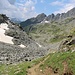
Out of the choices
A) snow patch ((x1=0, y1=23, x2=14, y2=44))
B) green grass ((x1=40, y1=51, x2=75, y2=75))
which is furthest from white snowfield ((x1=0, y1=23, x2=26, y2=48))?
green grass ((x1=40, y1=51, x2=75, y2=75))

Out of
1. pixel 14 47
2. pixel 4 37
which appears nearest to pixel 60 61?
pixel 14 47

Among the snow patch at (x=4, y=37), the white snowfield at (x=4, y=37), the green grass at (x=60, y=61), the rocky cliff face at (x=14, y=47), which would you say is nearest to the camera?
the green grass at (x=60, y=61)

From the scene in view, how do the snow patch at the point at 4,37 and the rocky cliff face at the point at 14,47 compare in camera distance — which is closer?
the rocky cliff face at the point at 14,47

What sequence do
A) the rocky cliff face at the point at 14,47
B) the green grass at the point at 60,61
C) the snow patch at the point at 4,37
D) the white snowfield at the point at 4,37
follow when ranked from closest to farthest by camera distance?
the green grass at the point at 60,61 < the rocky cliff face at the point at 14,47 < the white snowfield at the point at 4,37 < the snow patch at the point at 4,37

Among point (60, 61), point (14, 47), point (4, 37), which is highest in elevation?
point (4, 37)

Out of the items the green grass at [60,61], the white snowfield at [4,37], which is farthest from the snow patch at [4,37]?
the green grass at [60,61]

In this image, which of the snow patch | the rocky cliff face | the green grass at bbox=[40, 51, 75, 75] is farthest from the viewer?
the snow patch

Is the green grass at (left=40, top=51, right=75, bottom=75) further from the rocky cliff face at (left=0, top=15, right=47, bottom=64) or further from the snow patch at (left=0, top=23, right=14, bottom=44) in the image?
the snow patch at (left=0, top=23, right=14, bottom=44)

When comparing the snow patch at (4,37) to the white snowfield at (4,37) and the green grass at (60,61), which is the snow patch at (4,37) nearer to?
the white snowfield at (4,37)

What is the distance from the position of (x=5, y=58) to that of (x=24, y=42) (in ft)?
102

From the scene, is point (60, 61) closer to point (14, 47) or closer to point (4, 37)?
point (14, 47)

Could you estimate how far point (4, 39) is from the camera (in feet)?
261

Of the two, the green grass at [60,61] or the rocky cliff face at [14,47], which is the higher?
the rocky cliff face at [14,47]

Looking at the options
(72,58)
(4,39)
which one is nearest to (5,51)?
(4,39)
